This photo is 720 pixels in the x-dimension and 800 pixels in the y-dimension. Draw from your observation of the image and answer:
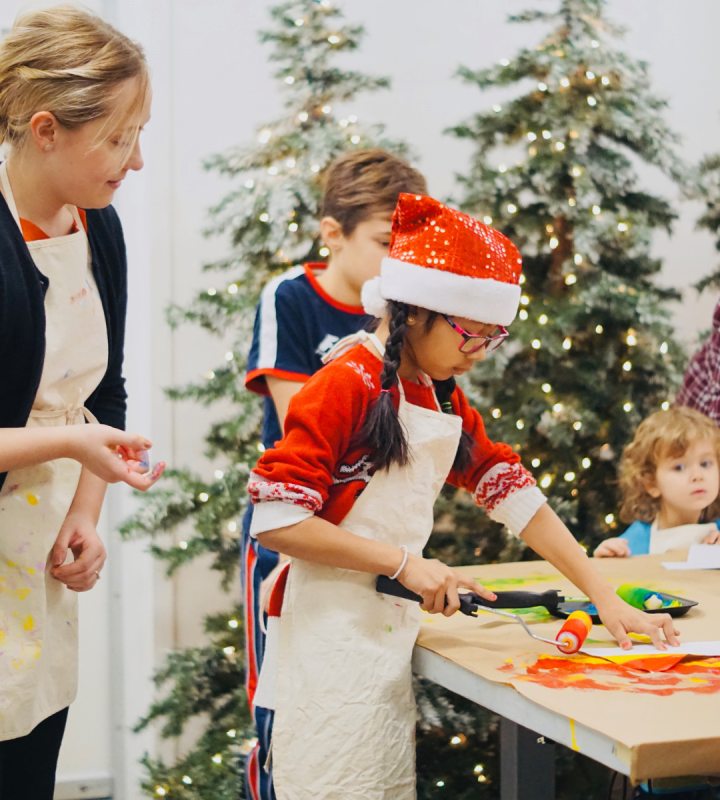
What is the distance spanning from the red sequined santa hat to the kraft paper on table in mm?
454

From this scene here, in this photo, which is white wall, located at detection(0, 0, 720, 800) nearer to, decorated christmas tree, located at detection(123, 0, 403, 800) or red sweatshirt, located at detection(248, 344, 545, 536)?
decorated christmas tree, located at detection(123, 0, 403, 800)

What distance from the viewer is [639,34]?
312 cm

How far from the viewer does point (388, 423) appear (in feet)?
3.72

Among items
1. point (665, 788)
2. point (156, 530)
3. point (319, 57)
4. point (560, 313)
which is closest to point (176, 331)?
point (156, 530)

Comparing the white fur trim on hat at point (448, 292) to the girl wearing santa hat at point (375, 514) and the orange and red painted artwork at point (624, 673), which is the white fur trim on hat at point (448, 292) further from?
the orange and red painted artwork at point (624, 673)

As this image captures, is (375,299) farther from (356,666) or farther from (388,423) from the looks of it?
(356,666)

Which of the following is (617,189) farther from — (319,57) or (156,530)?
(156,530)

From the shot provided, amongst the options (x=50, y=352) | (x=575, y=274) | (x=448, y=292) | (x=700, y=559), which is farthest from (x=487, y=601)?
(x=575, y=274)

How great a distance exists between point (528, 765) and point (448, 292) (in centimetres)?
63

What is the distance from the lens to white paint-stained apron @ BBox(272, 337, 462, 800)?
1092 mm

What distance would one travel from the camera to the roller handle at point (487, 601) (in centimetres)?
110

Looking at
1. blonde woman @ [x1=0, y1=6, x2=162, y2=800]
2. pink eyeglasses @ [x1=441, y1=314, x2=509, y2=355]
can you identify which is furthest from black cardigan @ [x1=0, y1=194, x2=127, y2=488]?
pink eyeglasses @ [x1=441, y1=314, x2=509, y2=355]

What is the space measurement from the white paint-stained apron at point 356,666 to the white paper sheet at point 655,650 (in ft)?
0.83

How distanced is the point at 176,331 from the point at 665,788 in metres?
1.90
